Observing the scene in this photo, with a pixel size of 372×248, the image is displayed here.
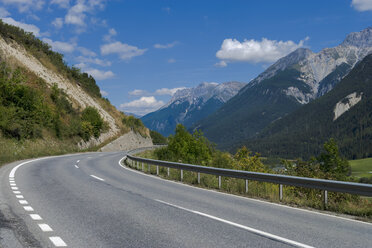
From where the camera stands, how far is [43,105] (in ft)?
128

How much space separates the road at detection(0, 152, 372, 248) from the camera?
18.2ft

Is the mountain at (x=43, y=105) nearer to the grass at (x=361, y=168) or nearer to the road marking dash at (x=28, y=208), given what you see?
the road marking dash at (x=28, y=208)

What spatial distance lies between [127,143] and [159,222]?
2300 inches

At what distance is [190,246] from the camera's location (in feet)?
17.2

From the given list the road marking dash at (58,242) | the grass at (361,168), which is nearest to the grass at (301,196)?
the road marking dash at (58,242)

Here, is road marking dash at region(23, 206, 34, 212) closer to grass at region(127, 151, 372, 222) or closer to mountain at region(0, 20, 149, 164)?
grass at region(127, 151, 372, 222)

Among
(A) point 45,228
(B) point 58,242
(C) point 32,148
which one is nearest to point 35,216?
(A) point 45,228

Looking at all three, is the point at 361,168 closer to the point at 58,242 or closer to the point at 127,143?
the point at 127,143

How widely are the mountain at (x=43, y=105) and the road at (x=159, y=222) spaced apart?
16768mm

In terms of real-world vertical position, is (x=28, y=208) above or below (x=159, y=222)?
above

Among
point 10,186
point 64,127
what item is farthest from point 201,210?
point 64,127

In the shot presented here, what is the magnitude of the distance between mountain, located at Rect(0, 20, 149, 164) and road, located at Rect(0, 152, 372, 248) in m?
16.8

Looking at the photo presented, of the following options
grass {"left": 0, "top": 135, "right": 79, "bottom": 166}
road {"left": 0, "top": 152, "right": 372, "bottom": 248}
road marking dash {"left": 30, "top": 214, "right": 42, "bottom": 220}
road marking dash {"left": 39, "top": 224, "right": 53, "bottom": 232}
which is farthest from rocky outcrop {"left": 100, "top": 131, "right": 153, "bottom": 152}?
road marking dash {"left": 39, "top": 224, "right": 53, "bottom": 232}

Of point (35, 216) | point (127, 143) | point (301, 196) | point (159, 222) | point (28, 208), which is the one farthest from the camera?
point (127, 143)
